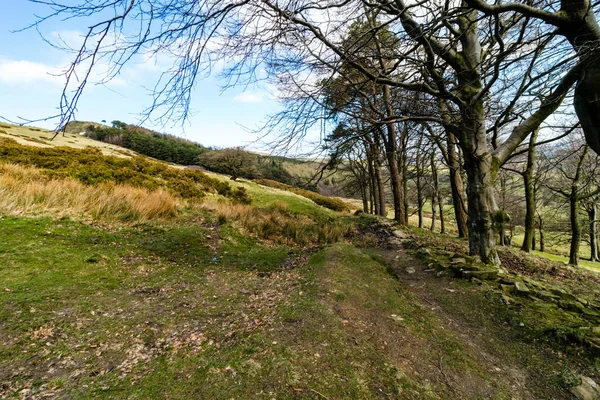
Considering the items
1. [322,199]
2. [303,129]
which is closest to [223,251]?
[303,129]

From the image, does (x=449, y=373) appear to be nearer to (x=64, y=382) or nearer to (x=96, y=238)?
(x=64, y=382)

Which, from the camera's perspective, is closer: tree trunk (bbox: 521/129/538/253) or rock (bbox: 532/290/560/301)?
rock (bbox: 532/290/560/301)

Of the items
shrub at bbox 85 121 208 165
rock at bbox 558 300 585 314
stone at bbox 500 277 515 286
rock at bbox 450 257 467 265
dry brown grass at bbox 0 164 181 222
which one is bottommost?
rock at bbox 558 300 585 314

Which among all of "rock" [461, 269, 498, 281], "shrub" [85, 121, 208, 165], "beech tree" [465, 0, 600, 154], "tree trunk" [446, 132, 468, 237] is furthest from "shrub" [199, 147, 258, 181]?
"beech tree" [465, 0, 600, 154]

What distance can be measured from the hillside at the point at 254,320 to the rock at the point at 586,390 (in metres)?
0.06

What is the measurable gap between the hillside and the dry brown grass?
55 millimetres

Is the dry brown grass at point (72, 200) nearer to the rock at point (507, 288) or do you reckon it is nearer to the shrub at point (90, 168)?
the shrub at point (90, 168)

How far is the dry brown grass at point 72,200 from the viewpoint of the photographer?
4.74 meters

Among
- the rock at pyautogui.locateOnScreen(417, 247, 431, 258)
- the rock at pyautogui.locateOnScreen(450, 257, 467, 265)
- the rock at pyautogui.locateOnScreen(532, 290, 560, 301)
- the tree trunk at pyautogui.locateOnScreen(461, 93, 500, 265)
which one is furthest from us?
the rock at pyautogui.locateOnScreen(417, 247, 431, 258)

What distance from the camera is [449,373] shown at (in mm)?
2127

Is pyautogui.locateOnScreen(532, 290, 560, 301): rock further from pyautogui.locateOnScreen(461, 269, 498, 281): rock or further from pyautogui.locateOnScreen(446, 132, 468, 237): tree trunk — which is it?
pyautogui.locateOnScreen(446, 132, 468, 237): tree trunk

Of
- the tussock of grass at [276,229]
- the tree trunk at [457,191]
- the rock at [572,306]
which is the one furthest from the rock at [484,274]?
the tree trunk at [457,191]

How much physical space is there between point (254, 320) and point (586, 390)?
2795 millimetres

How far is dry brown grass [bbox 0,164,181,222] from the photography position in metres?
4.74
